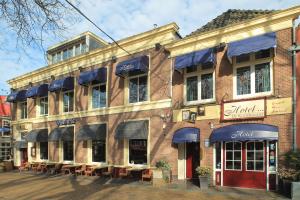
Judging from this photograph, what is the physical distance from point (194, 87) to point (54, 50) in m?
14.9

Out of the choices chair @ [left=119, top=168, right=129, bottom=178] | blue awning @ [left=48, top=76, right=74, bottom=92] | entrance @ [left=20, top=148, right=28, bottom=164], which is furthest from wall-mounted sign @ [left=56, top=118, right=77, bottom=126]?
chair @ [left=119, top=168, right=129, bottom=178]

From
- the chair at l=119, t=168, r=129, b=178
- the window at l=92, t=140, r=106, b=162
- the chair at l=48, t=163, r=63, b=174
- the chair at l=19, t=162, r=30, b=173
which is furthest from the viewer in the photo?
the chair at l=19, t=162, r=30, b=173

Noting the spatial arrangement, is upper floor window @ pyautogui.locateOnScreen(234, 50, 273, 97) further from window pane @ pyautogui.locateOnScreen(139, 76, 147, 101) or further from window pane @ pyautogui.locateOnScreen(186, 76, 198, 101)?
window pane @ pyautogui.locateOnScreen(139, 76, 147, 101)

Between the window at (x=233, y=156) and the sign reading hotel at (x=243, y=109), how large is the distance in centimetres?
120

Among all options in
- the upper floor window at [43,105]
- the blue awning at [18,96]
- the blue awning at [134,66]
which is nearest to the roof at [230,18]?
the blue awning at [134,66]

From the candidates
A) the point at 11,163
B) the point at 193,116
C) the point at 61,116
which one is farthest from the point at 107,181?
the point at 11,163

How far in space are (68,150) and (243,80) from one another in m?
13.7

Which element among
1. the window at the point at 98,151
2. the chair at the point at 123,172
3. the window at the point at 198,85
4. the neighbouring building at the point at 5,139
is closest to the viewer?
the window at the point at 198,85

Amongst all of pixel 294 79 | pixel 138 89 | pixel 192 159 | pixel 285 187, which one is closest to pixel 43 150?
pixel 138 89

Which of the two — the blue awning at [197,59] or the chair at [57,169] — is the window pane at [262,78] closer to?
the blue awning at [197,59]

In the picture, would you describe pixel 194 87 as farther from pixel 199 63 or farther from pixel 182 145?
pixel 182 145

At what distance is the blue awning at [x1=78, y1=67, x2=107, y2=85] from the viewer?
20.1m

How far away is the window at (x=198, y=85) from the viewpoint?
15.7m

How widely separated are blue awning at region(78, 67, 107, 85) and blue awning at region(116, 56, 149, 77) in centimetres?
187
